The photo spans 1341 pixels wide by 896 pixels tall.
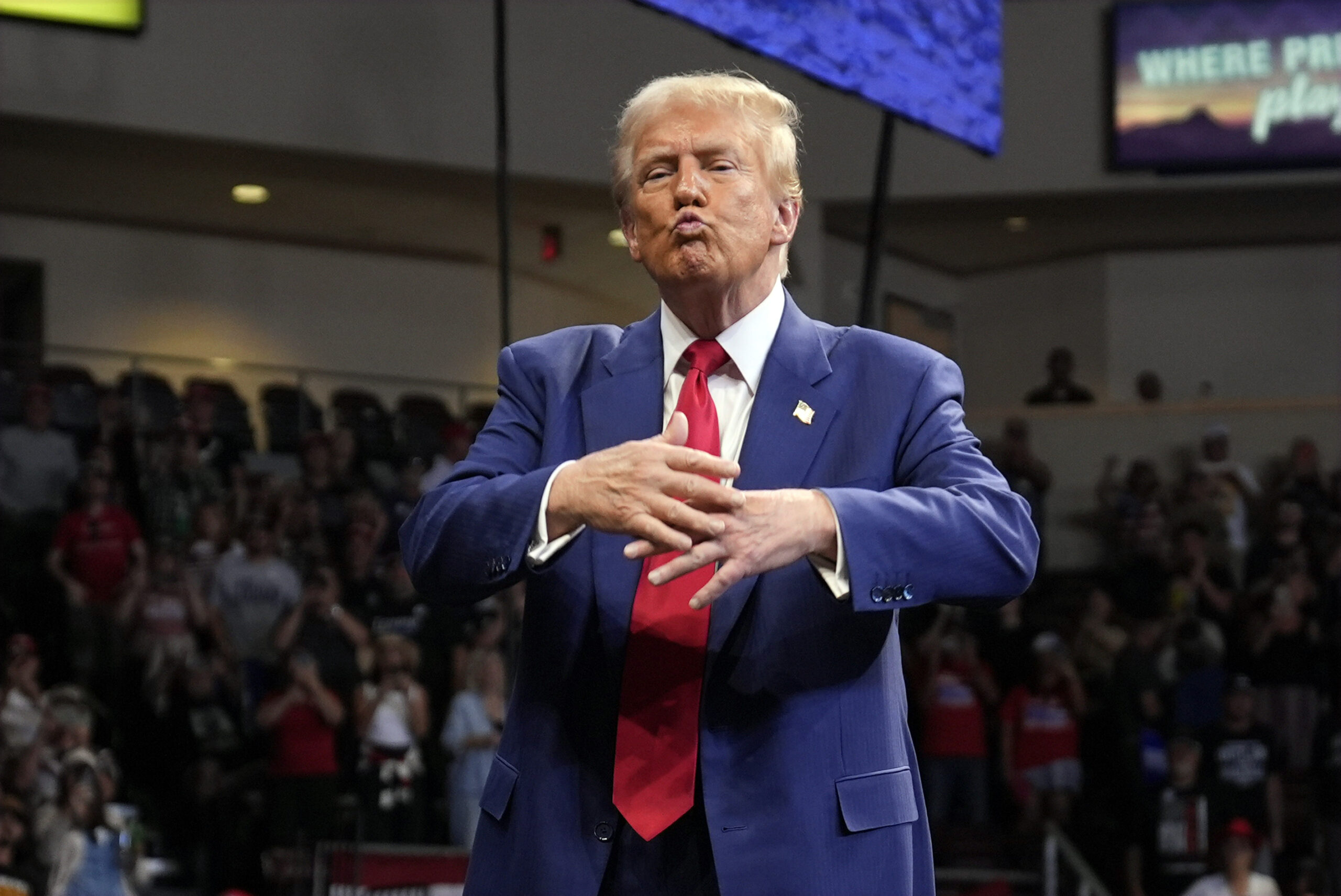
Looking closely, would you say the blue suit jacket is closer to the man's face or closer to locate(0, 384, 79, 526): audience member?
the man's face

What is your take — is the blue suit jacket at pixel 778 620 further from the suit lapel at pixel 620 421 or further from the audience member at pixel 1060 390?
the audience member at pixel 1060 390

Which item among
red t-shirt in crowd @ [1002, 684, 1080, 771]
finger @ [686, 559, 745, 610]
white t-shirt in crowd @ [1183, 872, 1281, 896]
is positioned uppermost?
finger @ [686, 559, 745, 610]

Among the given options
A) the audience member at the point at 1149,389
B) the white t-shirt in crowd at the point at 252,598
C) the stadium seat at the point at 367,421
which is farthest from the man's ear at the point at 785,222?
the audience member at the point at 1149,389

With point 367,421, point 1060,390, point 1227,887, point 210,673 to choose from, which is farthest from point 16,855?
point 1060,390

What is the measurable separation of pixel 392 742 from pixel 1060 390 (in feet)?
21.0

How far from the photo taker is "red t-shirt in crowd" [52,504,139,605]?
7664mm

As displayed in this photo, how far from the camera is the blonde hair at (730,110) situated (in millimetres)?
1705

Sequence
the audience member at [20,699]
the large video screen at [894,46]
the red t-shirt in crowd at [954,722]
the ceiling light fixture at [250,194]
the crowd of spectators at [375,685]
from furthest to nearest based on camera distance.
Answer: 1. the ceiling light fixture at [250,194]
2. the red t-shirt in crowd at [954,722]
3. the crowd of spectators at [375,685]
4. the audience member at [20,699]
5. the large video screen at [894,46]

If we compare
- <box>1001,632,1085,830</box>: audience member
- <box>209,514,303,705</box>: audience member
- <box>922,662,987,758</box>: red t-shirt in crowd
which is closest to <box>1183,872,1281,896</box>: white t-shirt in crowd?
<box>1001,632,1085,830</box>: audience member

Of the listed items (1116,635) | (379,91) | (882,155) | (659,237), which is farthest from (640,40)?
(659,237)

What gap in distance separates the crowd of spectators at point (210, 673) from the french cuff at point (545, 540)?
494 centimetres

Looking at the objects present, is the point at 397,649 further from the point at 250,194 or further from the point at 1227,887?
the point at 250,194

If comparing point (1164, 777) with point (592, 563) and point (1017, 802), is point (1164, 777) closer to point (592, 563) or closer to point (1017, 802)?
point (1017, 802)

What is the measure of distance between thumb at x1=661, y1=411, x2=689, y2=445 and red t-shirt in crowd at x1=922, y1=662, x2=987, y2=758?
7.09 meters
